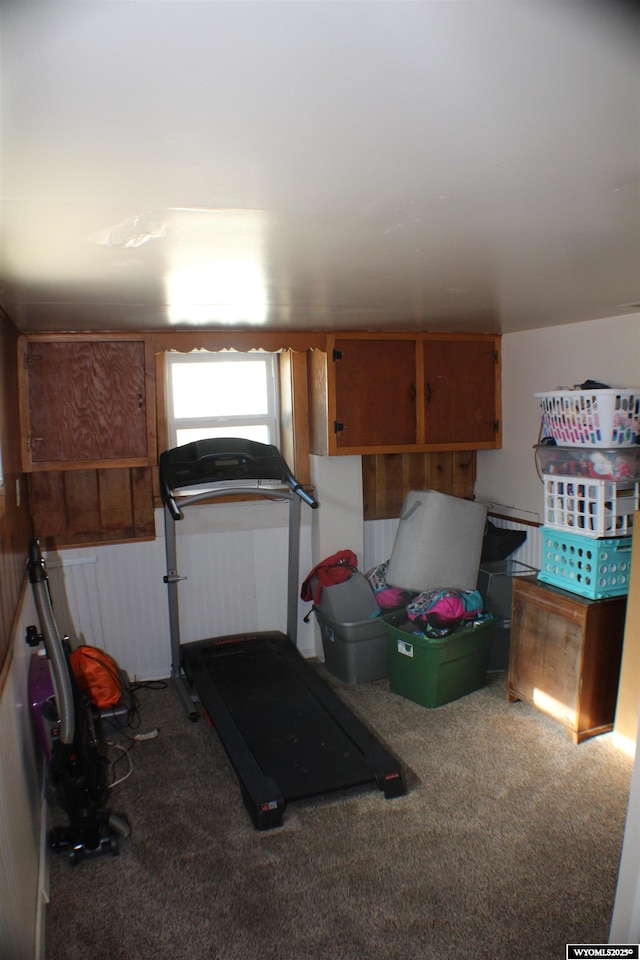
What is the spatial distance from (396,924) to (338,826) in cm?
54

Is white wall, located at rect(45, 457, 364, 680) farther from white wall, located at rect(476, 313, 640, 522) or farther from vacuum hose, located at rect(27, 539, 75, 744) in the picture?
vacuum hose, located at rect(27, 539, 75, 744)

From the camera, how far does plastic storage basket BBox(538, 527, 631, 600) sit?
3111mm

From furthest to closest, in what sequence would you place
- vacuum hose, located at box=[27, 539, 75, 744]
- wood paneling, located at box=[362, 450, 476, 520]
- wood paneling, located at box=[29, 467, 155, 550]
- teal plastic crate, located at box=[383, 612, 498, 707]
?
wood paneling, located at box=[362, 450, 476, 520], wood paneling, located at box=[29, 467, 155, 550], teal plastic crate, located at box=[383, 612, 498, 707], vacuum hose, located at box=[27, 539, 75, 744]

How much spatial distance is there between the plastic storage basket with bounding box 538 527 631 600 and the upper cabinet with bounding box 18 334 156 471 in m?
2.39

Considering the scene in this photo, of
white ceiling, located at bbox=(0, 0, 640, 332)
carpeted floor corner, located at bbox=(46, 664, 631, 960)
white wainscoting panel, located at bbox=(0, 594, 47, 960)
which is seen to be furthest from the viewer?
carpeted floor corner, located at bbox=(46, 664, 631, 960)

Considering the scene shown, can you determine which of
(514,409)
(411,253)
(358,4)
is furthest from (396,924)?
(514,409)

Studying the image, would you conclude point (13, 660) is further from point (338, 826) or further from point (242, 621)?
point (242, 621)

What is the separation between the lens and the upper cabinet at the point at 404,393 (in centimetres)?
399

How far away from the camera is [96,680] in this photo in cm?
333

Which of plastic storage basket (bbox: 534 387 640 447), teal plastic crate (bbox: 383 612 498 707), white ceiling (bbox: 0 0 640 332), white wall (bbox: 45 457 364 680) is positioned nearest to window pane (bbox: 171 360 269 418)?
white wall (bbox: 45 457 364 680)

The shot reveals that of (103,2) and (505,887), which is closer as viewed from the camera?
(103,2)

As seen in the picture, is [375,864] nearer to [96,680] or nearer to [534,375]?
[96,680]

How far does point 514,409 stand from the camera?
4250 millimetres

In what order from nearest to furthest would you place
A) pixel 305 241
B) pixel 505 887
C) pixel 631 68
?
pixel 631 68
pixel 305 241
pixel 505 887
